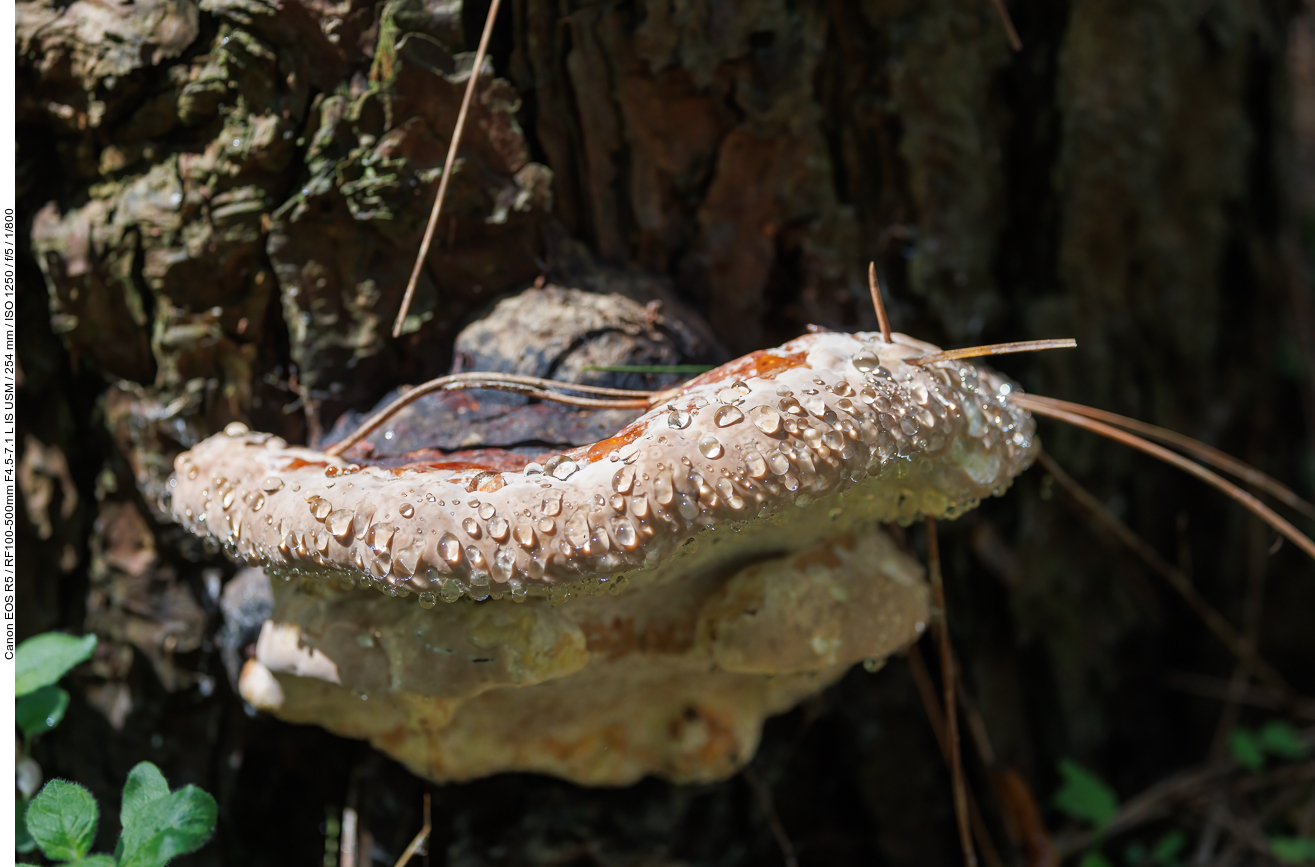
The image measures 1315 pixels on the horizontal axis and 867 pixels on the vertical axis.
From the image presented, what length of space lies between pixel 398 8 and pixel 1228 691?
3108mm

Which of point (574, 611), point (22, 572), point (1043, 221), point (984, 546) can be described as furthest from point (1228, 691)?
point (22, 572)

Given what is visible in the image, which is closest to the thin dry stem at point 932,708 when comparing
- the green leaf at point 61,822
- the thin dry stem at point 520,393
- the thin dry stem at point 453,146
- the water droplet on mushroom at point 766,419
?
the thin dry stem at point 520,393

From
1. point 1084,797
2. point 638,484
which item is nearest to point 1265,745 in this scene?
point 1084,797

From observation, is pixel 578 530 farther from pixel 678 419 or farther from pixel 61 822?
pixel 61 822

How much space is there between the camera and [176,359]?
5.57 feet

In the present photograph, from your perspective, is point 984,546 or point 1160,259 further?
point 1160,259

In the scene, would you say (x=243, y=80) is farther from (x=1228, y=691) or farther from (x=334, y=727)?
(x=1228, y=691)

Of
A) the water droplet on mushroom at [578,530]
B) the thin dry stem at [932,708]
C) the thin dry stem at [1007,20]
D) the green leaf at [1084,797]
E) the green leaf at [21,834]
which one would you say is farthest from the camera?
the green leaf at [1084,797]

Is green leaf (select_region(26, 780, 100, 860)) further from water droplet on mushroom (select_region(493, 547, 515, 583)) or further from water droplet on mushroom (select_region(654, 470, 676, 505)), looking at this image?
water droplet on mushroom (select_region(654, 470, 676, 505))

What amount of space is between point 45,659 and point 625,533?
3.73 feet

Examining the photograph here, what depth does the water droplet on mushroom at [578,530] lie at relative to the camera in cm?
100

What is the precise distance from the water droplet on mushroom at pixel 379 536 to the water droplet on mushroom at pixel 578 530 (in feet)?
0.70

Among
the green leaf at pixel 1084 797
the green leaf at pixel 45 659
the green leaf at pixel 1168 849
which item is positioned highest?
the green leaf at pixel 45 659

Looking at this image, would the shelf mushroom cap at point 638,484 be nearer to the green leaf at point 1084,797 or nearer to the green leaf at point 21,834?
the green leaf at point 21,834
